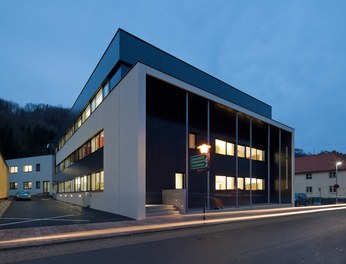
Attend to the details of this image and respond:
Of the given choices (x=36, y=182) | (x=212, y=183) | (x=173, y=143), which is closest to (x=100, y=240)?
(x=173, y=143)

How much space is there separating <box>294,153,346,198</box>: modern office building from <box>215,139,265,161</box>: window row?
29.4 metres

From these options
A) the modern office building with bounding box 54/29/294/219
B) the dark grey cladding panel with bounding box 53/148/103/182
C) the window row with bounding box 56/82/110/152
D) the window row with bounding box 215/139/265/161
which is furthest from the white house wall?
the window row with bounding box 215/139/265/161

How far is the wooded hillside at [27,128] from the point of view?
84938mm

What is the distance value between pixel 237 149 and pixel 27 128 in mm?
84805

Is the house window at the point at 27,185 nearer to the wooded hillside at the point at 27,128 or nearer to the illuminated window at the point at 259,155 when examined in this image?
the wooded hillside at the point at 27,128

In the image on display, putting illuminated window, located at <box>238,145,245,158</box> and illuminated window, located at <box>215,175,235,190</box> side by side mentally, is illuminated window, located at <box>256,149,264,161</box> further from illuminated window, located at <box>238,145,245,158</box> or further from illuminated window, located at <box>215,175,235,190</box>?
illuminated window, located at <box>215,175,235,190</box>

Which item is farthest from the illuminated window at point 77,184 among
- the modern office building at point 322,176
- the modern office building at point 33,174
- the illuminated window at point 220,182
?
the modern office building at point 322,176

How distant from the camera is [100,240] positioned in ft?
35.9

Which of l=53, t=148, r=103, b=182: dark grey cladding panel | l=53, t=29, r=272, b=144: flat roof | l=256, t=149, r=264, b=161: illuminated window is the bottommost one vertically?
l=53, t=148, r=103, b=182: dark grey cladding panel

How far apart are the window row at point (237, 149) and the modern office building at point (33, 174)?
4225 centimetres

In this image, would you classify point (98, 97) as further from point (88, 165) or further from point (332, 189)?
point (332, 189)

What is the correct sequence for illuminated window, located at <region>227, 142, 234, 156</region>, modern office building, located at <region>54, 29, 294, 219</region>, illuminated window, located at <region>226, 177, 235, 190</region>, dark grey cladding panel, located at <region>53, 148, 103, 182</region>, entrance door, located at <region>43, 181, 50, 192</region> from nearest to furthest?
1. modern office building, located at <region>54, 29, 294, 219</region>
2. dark grey cladding panel, located at <region>53, 148, 103, 182</region>
3. illuminated window, located at <region>226, 177, 235, 190</region>
4. illuminated window, located at <region>227, 142, 234, 156</region>
5. entrance door, located at <region>43, 181, 50, 192</region>

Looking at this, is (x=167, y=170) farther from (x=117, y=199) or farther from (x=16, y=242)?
(x=16, y=242)

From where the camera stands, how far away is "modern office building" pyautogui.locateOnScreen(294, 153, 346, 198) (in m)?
57.9
